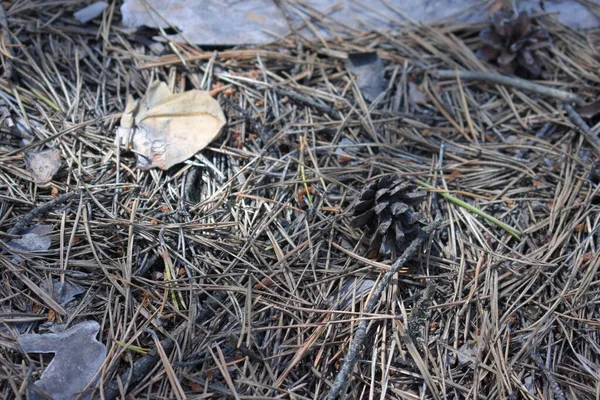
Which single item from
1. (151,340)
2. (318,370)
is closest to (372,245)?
(318,370)

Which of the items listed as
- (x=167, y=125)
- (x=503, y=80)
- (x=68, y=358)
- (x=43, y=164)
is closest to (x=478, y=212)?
(x=503, y=80)

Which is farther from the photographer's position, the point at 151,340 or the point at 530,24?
the point at 530,24

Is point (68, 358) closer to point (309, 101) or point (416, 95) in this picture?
point (309, 101)

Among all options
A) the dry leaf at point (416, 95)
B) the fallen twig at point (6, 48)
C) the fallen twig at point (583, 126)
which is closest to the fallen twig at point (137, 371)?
the fallen twig at point (6, 48)

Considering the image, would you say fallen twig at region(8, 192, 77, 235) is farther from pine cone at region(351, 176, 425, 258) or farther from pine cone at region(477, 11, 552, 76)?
pine cone at region(477, 11, 552, 76)

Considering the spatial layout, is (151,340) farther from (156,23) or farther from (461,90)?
(461,90)
